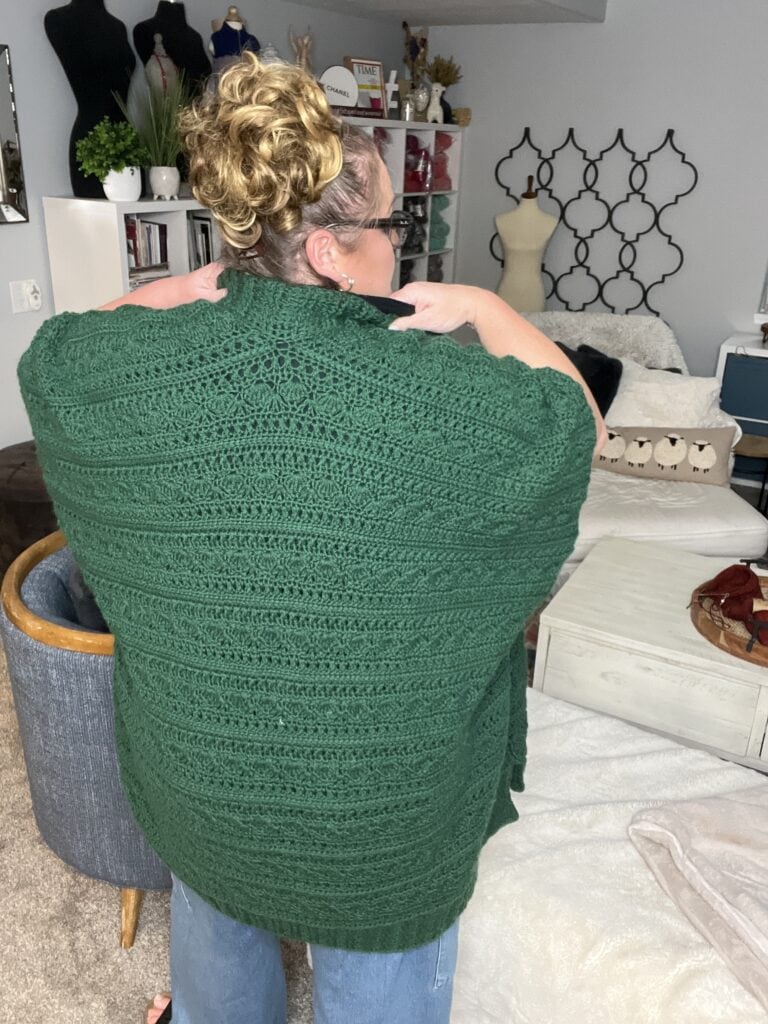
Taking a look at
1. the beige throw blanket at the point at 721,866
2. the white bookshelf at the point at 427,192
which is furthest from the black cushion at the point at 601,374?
the beige throw blanket at the point at 721,866

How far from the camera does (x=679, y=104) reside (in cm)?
Answer: 416

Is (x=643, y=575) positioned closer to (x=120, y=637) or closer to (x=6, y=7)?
(x=120, y=637)

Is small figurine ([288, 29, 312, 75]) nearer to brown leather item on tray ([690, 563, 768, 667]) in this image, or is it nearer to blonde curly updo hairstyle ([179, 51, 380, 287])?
brown leather item on tray ([690, 563, 768, 667])

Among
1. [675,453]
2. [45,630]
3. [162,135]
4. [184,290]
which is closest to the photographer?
[184,290]

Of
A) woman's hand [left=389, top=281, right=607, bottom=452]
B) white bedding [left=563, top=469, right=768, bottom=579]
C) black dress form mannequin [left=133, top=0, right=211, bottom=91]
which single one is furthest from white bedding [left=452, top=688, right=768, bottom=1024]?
Result: black dress form mannequin [left=133, top=0, right=211, bottom=91]

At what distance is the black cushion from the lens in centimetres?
346

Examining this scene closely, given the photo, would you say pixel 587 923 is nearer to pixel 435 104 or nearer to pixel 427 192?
pixel 427 192

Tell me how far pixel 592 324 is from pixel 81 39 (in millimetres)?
2289

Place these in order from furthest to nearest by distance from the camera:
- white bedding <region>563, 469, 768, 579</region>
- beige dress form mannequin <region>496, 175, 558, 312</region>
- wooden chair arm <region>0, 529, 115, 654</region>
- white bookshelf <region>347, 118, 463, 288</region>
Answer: beige dress form mannequin <region>496, 175, 558, 312</region> < white bookshelf <region>347, 118, 463, 288</region> < white bedding <region>563, 469, 768, 579</region> < wooden chair arm <region>0, 529, 115, 654</region>

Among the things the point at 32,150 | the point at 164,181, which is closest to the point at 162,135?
the point at 164,181

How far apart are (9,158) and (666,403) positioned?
241 cm

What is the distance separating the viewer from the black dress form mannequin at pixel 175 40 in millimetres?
2914

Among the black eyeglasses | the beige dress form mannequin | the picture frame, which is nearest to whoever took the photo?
the black eyeglasses

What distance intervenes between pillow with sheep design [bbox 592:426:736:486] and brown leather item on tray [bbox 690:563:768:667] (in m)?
1.04
